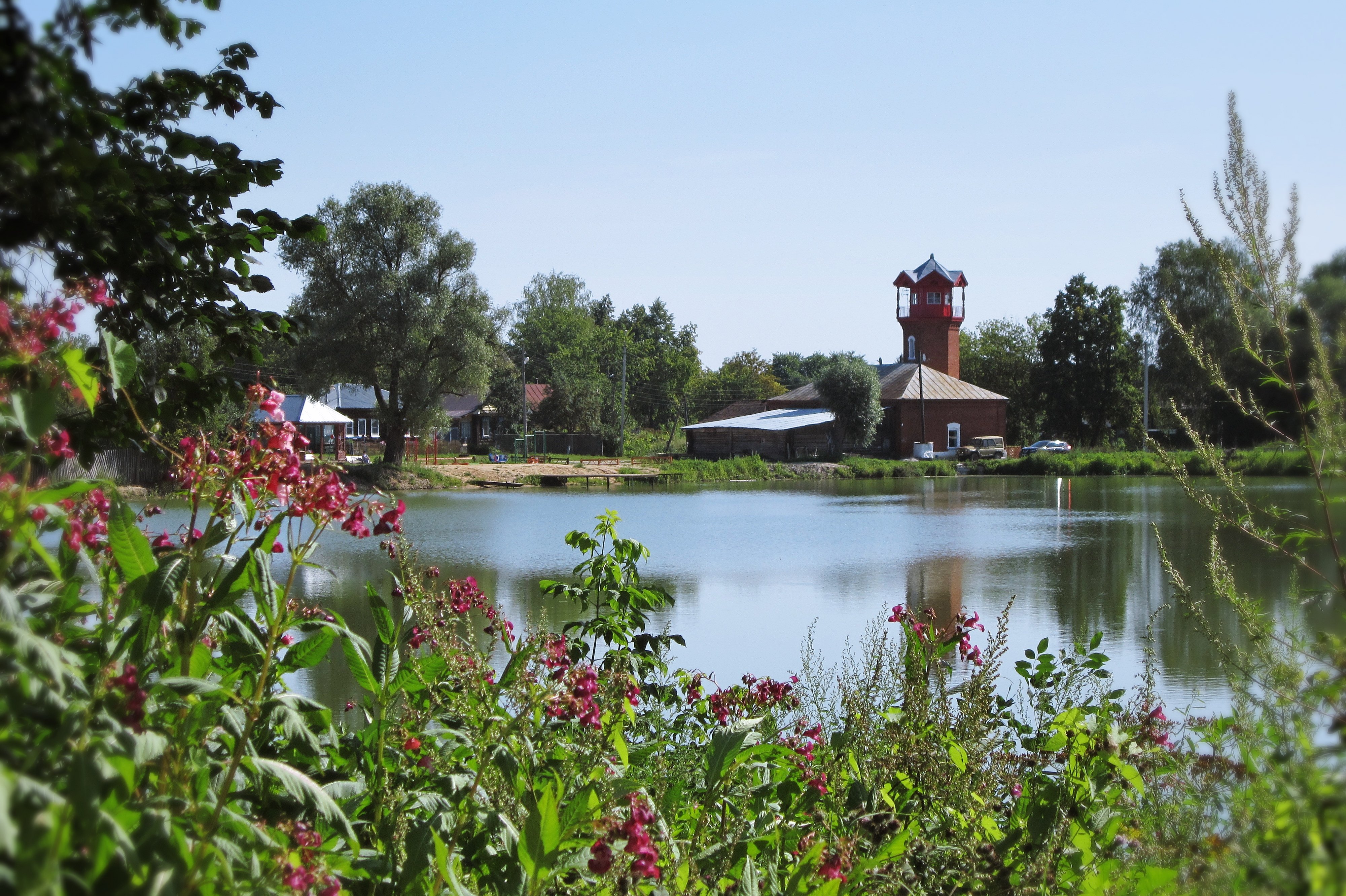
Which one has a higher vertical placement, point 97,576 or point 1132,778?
point 97,576

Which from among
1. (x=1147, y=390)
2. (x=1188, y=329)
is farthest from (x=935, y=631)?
(x=1147, y=390)

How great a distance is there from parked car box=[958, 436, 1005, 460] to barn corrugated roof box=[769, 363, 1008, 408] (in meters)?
2.17

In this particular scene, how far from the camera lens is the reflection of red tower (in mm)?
54719

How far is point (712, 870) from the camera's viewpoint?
220cm

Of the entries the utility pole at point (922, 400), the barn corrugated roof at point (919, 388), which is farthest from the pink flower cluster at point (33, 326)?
the utility pole at point (922, 400)

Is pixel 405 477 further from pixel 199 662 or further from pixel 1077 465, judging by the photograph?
pixel 199 662

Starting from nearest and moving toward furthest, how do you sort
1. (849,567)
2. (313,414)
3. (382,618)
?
(382,618)
(849,567)
(313,414)

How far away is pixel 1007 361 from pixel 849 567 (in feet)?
197

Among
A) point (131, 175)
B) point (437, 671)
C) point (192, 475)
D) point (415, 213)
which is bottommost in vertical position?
point (437, 671)

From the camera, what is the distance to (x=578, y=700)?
2.12 m

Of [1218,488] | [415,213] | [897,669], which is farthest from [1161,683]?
[415,213]

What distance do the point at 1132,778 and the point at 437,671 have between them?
1.75m

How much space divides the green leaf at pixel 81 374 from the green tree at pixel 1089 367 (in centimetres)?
5645

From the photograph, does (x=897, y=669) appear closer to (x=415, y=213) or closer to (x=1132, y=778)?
(x=1132, y=778)
